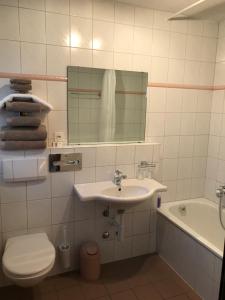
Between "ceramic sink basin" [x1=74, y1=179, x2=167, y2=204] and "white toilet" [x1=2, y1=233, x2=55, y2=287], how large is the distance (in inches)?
18.8

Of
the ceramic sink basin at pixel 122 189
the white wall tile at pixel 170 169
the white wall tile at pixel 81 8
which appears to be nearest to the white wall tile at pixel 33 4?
the white wall tile at pixel 81 8

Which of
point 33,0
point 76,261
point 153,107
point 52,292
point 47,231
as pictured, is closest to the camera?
point 33,0

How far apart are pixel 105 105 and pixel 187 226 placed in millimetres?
1371

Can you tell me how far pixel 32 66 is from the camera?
2014mm

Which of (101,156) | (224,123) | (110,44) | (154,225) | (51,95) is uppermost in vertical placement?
(110,44)

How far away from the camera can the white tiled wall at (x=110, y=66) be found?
200cm

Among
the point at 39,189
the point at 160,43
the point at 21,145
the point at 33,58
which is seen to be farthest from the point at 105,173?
the point at 160,43

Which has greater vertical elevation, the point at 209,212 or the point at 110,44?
the point at 110,44

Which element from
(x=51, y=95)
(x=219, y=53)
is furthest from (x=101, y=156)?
(x=219, y=53)

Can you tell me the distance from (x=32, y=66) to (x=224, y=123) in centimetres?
199

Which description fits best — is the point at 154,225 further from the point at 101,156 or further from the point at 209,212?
the point at 101,156

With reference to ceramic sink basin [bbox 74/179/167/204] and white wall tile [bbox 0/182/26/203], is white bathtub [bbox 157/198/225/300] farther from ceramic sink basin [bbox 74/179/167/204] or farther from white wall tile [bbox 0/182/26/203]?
white wall tile [bbox 0/182/26/203]

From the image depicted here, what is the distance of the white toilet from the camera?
5.40ft

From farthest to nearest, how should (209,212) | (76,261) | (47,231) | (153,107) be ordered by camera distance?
(209,212)
(153,107)
(76,261)
(47,231)
